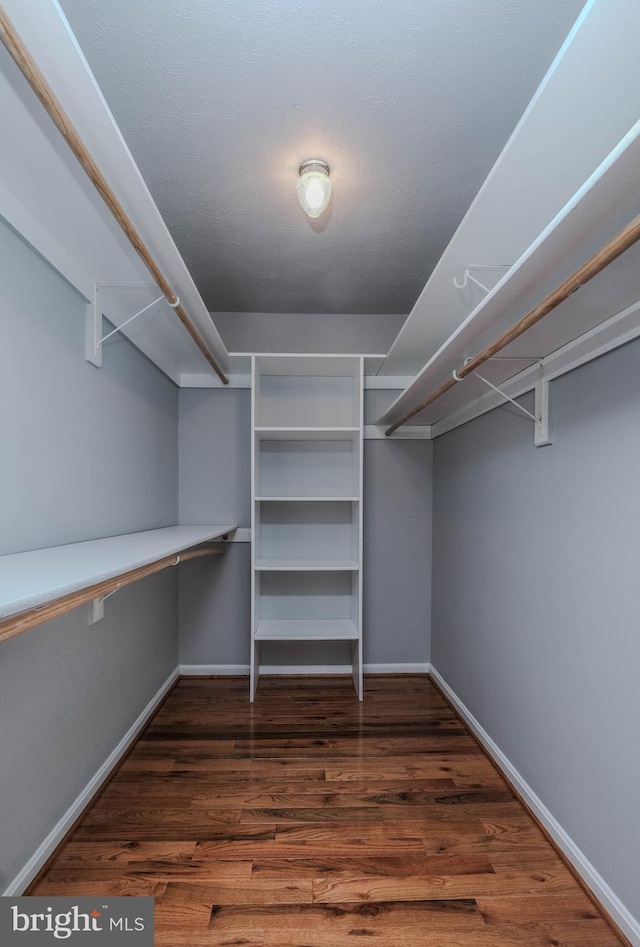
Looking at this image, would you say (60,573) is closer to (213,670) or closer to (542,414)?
(542,414)

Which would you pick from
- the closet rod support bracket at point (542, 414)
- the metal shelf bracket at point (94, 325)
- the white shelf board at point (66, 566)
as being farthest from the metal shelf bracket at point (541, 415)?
the metal shelf bracket at point (94, 325)

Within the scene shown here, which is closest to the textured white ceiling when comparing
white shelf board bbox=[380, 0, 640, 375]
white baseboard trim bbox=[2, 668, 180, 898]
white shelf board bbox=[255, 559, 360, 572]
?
white shelf board bbox=[380, 0, 640, 375]

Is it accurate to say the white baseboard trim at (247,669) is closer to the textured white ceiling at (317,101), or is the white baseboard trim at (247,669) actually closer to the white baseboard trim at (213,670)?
the white baseboard trim at (213,670)

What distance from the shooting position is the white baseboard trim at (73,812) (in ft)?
4.40

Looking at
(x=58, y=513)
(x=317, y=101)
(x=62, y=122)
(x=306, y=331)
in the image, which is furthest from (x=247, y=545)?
(x=62, y=122)

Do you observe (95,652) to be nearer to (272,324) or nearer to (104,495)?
(104,495)

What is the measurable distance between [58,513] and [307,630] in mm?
1647

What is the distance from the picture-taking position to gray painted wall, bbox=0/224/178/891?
4.35 ft

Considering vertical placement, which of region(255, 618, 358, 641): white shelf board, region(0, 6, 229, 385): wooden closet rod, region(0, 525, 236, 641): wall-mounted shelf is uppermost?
region(0, 6, 229, 385): wooden closet rod

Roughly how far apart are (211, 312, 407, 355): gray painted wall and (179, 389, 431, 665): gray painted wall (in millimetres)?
358

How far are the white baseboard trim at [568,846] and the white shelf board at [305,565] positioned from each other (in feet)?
3.30

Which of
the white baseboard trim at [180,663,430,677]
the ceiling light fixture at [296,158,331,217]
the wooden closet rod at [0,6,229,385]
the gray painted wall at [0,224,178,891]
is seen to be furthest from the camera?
the white baseboard trim at [180,663,430,677]

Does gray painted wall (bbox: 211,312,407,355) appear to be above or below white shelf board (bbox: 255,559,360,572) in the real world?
above

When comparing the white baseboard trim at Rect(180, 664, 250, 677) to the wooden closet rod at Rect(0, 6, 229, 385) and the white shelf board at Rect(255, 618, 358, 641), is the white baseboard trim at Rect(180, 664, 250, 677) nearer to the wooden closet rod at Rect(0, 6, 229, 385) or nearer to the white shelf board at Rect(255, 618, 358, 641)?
the white shelf board at Rect(255, 618, 358, 641)
